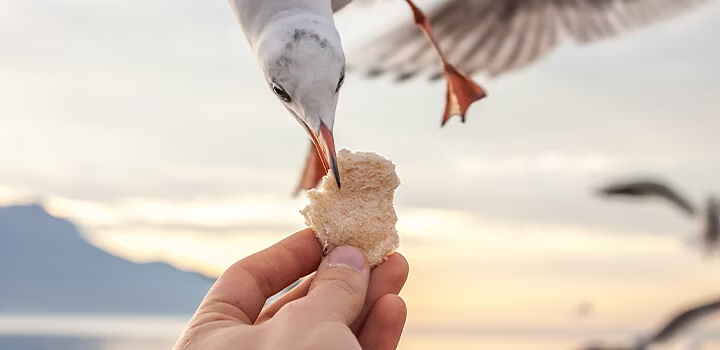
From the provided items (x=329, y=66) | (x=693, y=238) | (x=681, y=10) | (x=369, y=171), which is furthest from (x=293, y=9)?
(x=693, y=238)

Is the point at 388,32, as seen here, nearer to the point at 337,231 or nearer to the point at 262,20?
the point at 262,20

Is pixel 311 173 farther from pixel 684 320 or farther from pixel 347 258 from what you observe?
pixel 684 320

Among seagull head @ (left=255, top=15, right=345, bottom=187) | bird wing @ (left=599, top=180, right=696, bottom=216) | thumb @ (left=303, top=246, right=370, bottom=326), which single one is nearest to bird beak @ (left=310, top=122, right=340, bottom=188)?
seagull head @ (left=255, top=15, right=345, bottom=187)

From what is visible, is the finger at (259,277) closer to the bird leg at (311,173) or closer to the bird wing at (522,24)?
the bird leg at (311,173)

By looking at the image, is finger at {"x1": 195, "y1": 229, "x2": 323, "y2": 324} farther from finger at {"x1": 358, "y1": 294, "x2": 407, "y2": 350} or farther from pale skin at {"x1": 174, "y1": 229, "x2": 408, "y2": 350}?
finger at {"x1": 358, "y1": 294, "x2": 407, "y2": 350}

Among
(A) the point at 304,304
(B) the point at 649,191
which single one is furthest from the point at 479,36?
(A) the point at 304,304

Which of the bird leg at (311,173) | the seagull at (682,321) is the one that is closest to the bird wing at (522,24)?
the bird leg at (311,173)
